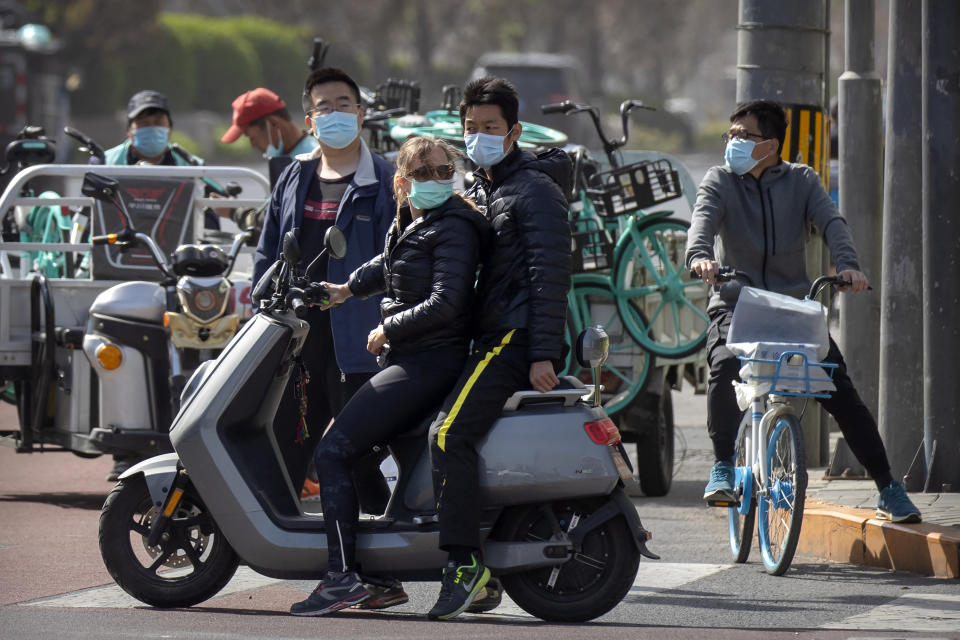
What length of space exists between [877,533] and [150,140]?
5307 mm

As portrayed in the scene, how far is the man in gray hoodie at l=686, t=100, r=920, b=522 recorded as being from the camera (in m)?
7.59

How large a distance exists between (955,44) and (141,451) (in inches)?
166

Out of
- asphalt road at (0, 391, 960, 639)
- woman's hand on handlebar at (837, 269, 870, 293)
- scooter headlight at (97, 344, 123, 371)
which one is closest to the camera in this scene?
asphalt road at (0, 391, 960, 639)

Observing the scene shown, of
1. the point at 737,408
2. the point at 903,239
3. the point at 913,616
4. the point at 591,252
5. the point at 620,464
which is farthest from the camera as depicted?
the point at 591,252

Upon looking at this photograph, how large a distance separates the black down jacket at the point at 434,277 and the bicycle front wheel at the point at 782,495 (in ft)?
4.68

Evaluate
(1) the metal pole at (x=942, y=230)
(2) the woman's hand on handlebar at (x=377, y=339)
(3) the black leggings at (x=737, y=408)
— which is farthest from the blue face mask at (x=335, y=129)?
(1) the metal pole at (x=942, y=230)

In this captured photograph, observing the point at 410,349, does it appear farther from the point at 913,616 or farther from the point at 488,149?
the point at 913,616

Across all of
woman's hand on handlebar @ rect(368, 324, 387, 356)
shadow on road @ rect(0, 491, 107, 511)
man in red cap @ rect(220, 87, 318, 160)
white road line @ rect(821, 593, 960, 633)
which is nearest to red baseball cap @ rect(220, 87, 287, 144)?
man in red cap @ rect(220, 87, 318, 160)

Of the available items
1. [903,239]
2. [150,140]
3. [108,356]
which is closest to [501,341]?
[903,239]

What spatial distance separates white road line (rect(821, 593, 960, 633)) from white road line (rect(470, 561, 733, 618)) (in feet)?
2.85

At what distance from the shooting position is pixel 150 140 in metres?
11.2

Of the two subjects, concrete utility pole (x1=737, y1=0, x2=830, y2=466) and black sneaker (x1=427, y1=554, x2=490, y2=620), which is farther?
concrete utility pole (x1=737, y1=0, x2=830, y2=466)

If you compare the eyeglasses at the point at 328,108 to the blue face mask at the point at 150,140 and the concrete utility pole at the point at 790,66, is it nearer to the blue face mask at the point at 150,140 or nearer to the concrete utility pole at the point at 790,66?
the concrete utility pole at the point at 790,66

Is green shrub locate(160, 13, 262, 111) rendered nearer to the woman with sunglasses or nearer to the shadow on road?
the shadow on road
